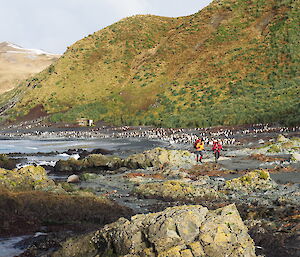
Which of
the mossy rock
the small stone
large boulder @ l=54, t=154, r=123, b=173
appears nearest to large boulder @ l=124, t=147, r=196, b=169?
large boulder @ l=54, t=154, r=123, b=173

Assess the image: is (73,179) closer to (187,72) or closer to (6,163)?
(6,163)

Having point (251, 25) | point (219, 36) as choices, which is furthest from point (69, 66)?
point (251, 25)

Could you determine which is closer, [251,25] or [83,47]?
[251,25]

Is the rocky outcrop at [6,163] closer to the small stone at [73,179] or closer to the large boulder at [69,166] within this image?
the large boulder at [69,166]

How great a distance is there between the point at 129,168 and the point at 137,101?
5032 cm

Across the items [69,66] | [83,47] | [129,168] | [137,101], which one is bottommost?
[129,168]

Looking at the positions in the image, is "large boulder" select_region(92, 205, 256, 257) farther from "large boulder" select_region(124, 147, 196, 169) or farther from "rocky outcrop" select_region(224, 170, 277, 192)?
"large boulder" select_region(124, 147, 196, 169)

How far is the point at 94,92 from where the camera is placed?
285 ft

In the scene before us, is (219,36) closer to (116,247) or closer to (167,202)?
(167,202)

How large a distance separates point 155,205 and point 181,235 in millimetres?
7481

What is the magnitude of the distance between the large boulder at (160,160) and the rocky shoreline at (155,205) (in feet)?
0.25

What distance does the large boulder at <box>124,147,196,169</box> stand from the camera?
26.3 m

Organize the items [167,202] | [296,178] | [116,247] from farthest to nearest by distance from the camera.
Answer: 1. [296,178]
2. [167,202]
3. [116,247]

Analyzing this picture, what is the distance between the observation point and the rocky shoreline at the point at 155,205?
8320 mm
